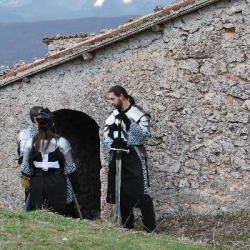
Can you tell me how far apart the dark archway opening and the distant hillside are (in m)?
92.7

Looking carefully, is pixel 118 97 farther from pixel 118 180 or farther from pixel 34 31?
pixel 34 31

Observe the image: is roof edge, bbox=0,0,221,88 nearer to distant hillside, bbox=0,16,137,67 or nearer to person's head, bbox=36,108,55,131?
person's head, bbox=36,108,55,131

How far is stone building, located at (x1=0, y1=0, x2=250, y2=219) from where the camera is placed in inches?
331

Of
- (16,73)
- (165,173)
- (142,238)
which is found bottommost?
(142,238)

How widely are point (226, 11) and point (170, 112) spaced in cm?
146

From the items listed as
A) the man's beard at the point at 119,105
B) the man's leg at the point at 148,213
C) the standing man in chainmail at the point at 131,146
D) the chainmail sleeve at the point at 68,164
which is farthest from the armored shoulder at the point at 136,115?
the man's leg at the point at 148,213

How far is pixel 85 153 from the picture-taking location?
10945 millimetres

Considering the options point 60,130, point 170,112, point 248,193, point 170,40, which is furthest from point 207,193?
point 60,130

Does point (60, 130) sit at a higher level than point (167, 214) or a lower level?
higher

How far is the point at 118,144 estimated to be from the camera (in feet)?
25.7

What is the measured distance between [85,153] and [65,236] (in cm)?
487

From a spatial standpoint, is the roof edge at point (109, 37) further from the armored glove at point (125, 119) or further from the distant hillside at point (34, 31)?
the distant hillside at point (34, 31)

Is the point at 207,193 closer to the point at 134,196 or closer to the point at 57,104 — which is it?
the point at 134,196

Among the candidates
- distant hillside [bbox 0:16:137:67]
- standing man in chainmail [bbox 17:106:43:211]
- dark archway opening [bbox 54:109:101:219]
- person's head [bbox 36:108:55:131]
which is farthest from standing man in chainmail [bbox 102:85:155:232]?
distant hillside [bbox 0:16:137:67]
